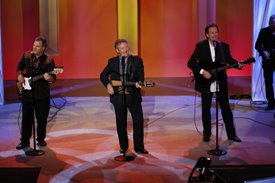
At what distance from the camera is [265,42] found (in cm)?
894

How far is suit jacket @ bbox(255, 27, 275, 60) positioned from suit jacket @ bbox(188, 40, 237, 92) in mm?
2659

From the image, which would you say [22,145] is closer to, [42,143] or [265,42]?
[42,143]

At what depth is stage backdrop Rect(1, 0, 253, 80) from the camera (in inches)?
431

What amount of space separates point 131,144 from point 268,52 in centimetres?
376

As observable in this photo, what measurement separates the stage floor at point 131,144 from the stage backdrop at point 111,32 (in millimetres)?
1079

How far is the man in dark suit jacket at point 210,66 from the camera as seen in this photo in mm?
6312

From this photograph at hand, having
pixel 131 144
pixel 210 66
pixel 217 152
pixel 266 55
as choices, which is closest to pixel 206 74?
pixel 210 66

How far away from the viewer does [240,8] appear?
1091 centimetres

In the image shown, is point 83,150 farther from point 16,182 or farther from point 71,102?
point 71,102

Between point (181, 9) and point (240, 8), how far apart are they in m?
1.45

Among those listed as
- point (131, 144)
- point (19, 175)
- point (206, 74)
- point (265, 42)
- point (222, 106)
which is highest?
point (265, 42)

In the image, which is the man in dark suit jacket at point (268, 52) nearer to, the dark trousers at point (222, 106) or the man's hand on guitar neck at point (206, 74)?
the dark trousers at point (222, 106)

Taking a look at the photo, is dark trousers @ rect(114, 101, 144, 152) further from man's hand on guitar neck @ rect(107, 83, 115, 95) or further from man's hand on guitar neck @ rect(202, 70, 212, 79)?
man's hand on guitar neck @ rect(202, 70, 212, 79)

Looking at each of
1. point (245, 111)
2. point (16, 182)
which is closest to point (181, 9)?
point (245, 111)
